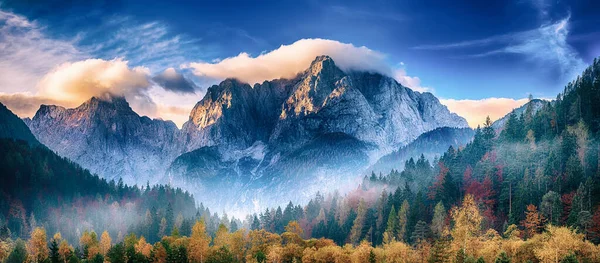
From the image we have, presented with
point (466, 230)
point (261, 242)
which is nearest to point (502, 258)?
point (466, 230)

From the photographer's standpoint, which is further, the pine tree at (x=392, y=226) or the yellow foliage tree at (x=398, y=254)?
the pine tree at (x=392, y=226)

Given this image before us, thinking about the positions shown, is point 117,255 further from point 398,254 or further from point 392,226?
point 392,226

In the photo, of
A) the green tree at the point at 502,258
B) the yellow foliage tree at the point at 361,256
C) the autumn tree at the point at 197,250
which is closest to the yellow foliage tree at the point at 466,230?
the green tree at the point at 502,258

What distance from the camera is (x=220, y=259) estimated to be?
154 metres

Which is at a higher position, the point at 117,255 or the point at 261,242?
the point at 261,242

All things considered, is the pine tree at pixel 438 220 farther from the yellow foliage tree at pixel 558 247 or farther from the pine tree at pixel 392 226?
the yellow foliage tree at pixel 558 247

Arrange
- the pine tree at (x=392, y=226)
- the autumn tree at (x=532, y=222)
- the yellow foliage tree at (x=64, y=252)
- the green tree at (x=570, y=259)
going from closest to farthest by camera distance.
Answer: the green tree at (x=570, y=259), the autumn tree at (x=532, y=222), the yellow foliage tree at (x=64, y=252), the pine tree at (x=392, y=226)

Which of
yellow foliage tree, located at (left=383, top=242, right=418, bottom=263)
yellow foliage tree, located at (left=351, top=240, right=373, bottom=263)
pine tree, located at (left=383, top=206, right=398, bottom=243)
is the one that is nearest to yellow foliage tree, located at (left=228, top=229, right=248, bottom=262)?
yellow foliage tree, located at (left=351, top=240, right=373, bottom=263)

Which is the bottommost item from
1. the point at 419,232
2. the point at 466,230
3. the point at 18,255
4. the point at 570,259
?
the point at 18,255

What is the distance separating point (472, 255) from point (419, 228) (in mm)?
50166

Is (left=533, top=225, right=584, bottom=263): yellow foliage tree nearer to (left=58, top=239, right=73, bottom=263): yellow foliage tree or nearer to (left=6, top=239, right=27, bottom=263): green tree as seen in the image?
(left=58, top=239, right=73, bottom=263): yellow foliage tree

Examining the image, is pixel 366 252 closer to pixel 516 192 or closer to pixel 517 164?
pixel 516 192

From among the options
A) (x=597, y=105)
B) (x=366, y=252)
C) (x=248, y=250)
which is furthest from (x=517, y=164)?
(x=248, y=250)

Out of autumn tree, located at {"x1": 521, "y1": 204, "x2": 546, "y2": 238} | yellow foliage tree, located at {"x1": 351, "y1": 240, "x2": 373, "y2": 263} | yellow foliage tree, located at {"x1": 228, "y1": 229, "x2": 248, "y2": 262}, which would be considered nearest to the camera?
yellow foliage tree, located at {"x1": 351, "y1": 240, "x2": 373, "y2": 263}
